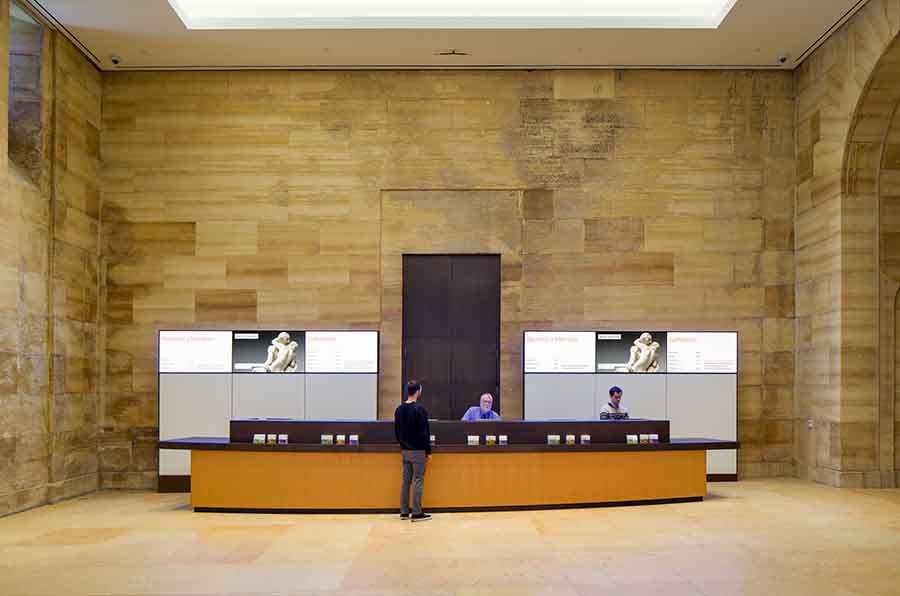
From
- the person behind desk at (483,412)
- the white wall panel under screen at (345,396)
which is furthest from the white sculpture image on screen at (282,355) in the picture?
the person behind desk at (483,412)

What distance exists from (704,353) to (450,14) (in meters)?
6.77

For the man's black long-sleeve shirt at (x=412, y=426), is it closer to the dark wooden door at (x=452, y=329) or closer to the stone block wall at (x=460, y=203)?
the dark wooden door at (x=452, y=329)

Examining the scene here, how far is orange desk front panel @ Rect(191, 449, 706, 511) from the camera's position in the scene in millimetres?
12836

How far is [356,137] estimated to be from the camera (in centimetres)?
1698

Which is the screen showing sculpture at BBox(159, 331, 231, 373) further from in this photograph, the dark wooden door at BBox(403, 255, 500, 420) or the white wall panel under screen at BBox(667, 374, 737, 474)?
the white wall panel under screen at BBox(667, 374, 737, 474)

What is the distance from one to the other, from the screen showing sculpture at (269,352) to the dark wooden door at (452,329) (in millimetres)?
1787

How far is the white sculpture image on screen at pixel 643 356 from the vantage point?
16.3m

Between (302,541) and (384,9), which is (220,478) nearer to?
(302,541)

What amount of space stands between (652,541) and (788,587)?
2.31 meters

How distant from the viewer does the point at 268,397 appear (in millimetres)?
16062

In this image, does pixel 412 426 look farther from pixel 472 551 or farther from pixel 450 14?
pixel 450 14

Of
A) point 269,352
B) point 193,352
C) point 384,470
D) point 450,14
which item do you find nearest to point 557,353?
point 384,470

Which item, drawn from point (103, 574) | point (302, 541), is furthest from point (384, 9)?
point (103, 574)

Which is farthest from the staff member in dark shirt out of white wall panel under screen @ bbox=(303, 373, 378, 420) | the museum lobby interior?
white wall panel under screen @ bbox=(303, 373, 378, 420)
